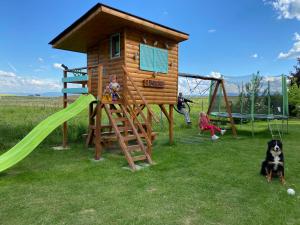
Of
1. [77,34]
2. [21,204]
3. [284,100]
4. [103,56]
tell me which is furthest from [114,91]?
[284,100]

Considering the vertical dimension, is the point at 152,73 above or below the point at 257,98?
above

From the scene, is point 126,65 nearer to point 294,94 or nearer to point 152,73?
point 152,73

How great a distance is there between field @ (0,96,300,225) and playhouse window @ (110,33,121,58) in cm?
311

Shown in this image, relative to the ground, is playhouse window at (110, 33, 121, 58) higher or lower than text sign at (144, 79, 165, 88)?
higher

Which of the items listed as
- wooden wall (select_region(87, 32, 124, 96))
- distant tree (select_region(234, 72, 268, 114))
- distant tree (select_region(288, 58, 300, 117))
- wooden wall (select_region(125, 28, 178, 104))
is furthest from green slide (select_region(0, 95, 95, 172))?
distant tree (select_region(288, 58, 300, 117))

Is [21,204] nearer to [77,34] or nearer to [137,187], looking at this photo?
[137,187]

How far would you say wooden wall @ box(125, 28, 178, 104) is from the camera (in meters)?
8.37

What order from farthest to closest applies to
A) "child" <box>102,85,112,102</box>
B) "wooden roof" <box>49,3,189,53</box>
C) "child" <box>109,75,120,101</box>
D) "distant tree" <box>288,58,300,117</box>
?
"distant tree" <box>288,58,300,117</box> → "child" <box>109,75,120,101</box> → "child" <box>102,85,112,102</box> → "wooden roof" <box>49,3,189,53</box>

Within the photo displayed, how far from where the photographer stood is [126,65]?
27.1 feet

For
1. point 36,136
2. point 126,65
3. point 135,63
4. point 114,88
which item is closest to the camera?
point 36,136

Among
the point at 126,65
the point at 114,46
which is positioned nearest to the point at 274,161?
the point at 126,65

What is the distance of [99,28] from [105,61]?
44.2 inches

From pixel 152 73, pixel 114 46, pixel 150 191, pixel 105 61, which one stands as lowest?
pixel 150 191

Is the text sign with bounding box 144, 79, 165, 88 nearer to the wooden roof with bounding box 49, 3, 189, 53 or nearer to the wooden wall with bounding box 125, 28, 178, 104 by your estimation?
the wooden wall with bounding box 125, 28, 178, 104
